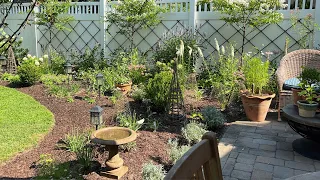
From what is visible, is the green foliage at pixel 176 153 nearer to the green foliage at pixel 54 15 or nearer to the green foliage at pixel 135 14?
the green foliage at pixel 135 14

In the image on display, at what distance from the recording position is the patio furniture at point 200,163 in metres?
0.89

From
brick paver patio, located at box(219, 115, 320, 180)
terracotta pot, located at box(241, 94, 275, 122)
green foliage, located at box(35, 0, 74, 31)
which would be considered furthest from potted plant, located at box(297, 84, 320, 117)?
green foliage, located at box(35, 0, 74, 31)

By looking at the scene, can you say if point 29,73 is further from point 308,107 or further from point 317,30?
point 317,30

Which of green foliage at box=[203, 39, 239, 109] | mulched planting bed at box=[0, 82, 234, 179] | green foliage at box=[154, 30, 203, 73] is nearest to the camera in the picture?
mulched planting bed at box=[0, 82, 234, 179]

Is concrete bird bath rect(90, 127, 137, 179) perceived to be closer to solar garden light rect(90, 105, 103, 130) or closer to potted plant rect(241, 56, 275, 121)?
solar garden light rect(90, 105, 103, 130)

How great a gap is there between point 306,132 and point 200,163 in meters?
2.46

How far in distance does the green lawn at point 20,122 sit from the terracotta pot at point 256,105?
2.63 metres

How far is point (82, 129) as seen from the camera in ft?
12.4

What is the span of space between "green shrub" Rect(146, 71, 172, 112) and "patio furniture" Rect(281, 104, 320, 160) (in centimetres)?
165

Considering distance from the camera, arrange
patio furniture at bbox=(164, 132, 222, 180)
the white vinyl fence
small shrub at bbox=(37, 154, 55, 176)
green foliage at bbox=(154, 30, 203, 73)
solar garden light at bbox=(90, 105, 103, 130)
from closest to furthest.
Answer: patio furniture at bbox=(164, 132, 222, 180) → small shrub at bbox=(37, 154, 55, 176) → solar garden light at bbox=(90, 105, 103, 130) → the white vinyl fence → green foliage at bbox=(154, 30, 203, 73)

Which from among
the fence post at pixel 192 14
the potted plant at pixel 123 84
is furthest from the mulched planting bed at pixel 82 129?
the fence post at pixel 192 14

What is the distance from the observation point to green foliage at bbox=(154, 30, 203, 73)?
6.05 meters

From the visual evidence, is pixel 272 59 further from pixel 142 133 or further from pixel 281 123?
pixel 142 133

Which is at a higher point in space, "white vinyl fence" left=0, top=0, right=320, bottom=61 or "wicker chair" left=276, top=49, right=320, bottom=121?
"white vinyl fence" left=0, top=0, right=320, bottom=61
